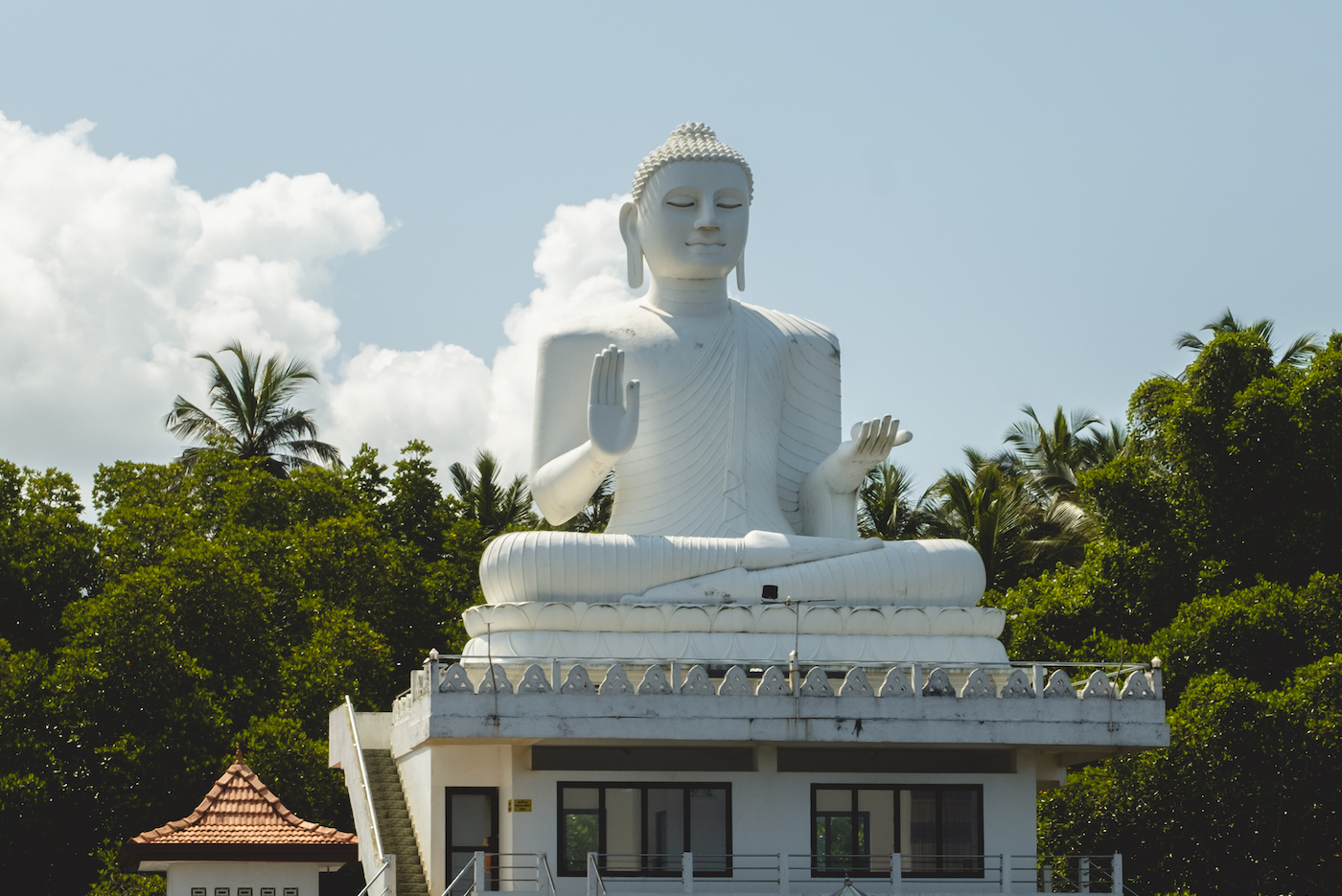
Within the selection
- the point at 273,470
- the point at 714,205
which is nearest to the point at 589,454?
the point at 714,205

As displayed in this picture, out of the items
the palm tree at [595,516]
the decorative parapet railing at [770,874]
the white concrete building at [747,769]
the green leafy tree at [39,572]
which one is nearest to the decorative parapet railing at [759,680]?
the white concrete building at [747,769]

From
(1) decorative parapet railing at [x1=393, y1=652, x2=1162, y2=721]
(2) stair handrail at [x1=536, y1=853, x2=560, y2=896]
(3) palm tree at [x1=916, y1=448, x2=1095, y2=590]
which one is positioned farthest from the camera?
(3) palm tree at [x1=916, y1=448, x2=1095, y2=590]

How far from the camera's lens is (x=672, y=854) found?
1780cm

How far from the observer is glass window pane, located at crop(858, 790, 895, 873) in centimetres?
1814

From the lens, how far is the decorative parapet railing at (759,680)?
1731 centimetres

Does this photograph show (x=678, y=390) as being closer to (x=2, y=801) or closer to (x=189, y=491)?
(x=2, y=801)

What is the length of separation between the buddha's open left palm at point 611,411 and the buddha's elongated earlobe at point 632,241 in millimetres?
2681

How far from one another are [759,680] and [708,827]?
1.42m

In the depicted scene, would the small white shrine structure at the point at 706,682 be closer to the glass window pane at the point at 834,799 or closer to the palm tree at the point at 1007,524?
the glass window pane at the point at 834,799

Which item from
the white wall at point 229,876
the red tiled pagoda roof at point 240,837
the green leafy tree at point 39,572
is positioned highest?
the green leafy tree at point 39,572

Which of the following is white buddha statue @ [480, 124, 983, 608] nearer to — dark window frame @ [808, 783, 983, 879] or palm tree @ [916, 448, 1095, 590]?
dark window frame @ [808, 783, 983, 879]

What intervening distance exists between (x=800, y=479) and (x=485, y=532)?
11588 mm

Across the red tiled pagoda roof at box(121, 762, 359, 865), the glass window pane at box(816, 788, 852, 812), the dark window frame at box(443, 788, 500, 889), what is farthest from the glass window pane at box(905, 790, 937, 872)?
the red tiled pagoda roof at box(121, 762, 359, 865)

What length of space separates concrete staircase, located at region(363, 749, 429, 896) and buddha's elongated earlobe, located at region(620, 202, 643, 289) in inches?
239
